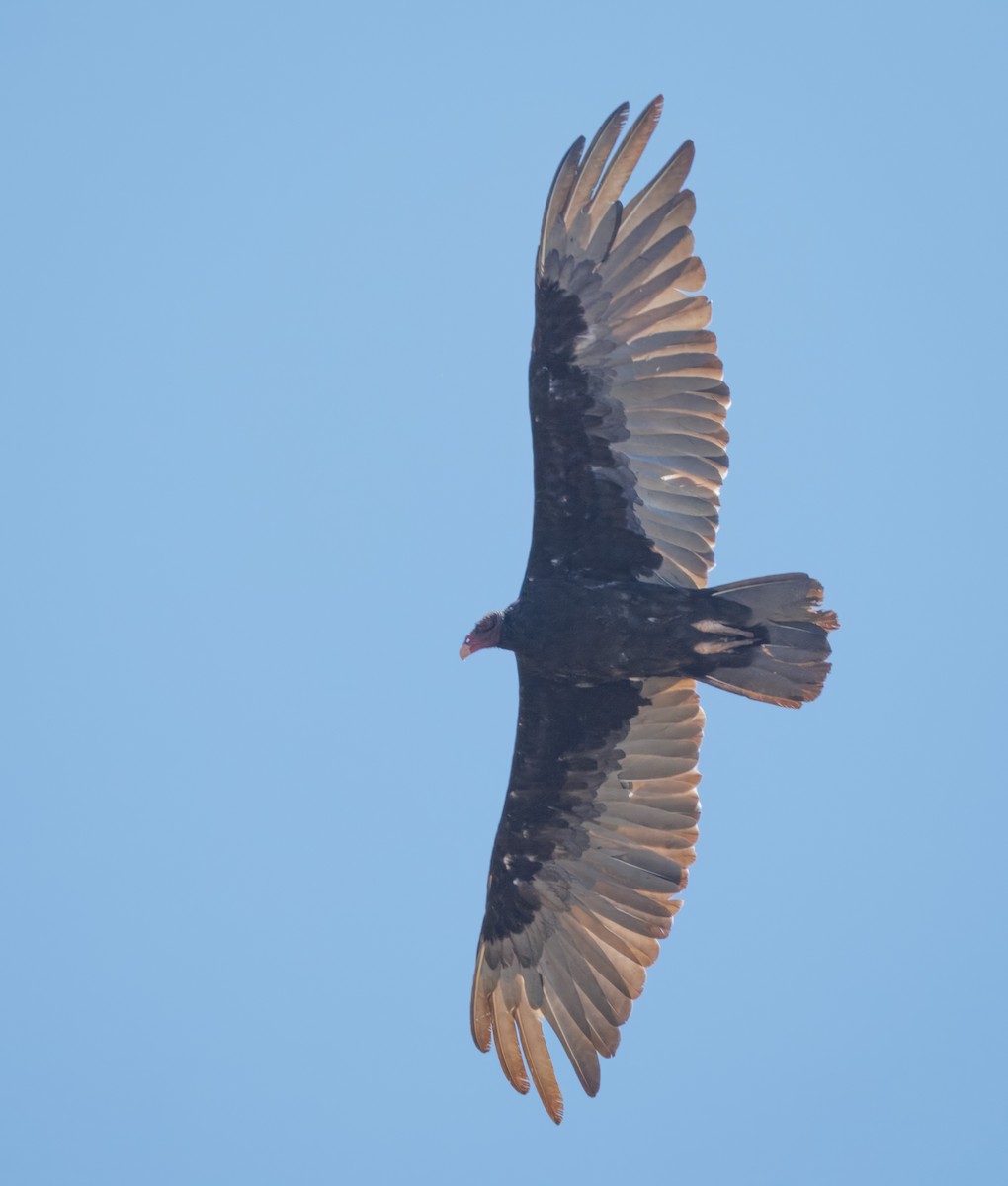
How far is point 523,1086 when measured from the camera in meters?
9.32

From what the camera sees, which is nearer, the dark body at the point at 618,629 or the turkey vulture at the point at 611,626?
the turkey vulture at the point at 611,626

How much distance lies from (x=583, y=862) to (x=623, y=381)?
115 inches

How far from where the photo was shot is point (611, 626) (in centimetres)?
914

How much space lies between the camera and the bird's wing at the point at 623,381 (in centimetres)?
882

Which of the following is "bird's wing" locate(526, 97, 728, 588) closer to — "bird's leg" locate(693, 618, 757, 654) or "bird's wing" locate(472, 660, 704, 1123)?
"bird's leg" locate(693, 618, 757, 654)

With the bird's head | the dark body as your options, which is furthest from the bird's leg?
the bird's head

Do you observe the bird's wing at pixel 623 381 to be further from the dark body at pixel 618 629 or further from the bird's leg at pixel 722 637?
the bird's leg at pixel 722 637

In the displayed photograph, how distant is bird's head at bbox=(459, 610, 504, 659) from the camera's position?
369 inches

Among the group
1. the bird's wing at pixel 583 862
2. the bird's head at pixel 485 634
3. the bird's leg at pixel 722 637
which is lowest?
the bird's wing at pixel 583 862

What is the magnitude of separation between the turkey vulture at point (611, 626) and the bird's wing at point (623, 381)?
0.01 m

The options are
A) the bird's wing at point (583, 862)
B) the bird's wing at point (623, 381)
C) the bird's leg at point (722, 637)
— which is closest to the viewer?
the bird's wing at point (623, 381)

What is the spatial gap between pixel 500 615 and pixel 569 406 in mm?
1284

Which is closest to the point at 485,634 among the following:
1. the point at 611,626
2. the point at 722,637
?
the point at 611,626

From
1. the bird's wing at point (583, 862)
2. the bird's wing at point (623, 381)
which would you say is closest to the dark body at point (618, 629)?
the bird's wing at point (623, 381)
